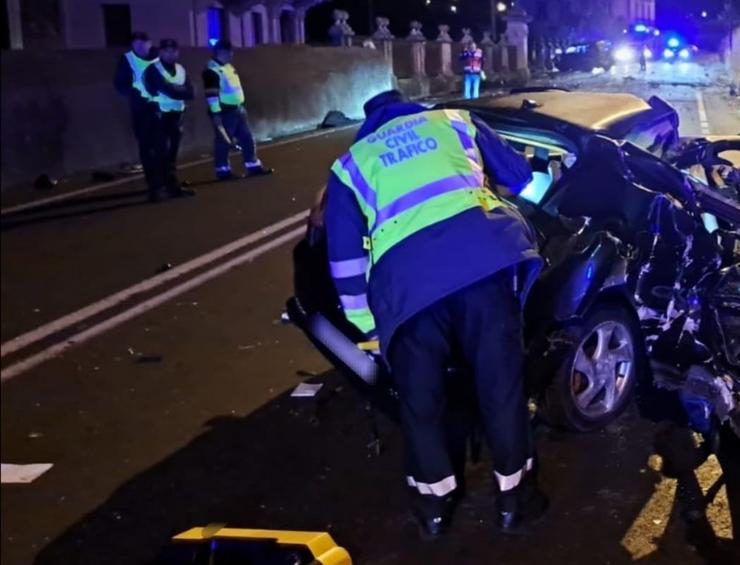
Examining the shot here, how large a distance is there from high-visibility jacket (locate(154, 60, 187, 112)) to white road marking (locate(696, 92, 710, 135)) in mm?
5471

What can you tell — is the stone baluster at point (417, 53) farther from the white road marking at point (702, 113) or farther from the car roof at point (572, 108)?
the car roof at point (572, 108)

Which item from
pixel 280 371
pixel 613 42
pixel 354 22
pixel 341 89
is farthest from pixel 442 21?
pixel 280 371

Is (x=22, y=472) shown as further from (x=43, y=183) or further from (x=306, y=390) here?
(x=43, y=183)

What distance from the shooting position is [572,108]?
4.91 metres

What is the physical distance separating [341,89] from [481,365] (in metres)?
20.3

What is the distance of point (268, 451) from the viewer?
4.62 meters

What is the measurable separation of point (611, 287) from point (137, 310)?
3690 millimetres

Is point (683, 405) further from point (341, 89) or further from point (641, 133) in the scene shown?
point (341, 89)

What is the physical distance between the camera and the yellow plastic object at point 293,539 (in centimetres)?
316

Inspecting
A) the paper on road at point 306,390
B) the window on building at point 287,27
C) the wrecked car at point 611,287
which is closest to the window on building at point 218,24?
the window on building at point 287,27

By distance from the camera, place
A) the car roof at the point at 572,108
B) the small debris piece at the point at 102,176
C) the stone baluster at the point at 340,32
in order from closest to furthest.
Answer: the car roof at the point at 572,108
the small debris piece at the point at 102,176
the stone baluster at the point at 340,32

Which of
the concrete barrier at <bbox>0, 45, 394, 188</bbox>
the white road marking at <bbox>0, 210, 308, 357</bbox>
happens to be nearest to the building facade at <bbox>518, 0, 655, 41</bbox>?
the concrete barrier at <bbox>0, 45, 394, 188</bbox>

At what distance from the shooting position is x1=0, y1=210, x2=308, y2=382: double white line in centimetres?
626

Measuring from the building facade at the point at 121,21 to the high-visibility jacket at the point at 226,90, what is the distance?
981 cm
